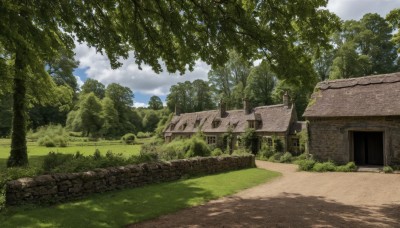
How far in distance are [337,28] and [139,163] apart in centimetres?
945

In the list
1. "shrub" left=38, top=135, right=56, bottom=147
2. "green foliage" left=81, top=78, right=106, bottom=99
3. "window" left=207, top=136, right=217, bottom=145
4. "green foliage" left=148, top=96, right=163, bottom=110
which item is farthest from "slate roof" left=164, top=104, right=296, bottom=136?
"green foliage" left=148, top=96, right=163, bottom=110

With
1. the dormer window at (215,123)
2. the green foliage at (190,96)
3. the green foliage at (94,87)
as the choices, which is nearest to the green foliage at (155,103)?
the green foliage at (94,87)

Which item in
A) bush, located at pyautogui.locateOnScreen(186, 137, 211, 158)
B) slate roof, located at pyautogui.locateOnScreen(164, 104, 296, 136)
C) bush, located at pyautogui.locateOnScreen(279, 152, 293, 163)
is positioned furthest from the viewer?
slate roof, located at pyautogui.locateOnScreen(164, 104, 296, 136)

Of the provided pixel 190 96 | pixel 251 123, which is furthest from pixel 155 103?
pixel 251 123

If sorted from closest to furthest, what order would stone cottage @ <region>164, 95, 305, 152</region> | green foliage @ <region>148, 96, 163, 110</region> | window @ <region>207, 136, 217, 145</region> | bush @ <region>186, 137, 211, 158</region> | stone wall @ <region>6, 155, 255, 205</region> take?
stone wall @ <region>6, 155, 255, 205</region> < bush @ <region>186, 137, 211, 158</region> < stone cottage @ <region>164, 95, 305, 152</region> < window @ <region>207, 136, 217, 145</region> < green foliage @ <region>148, 96, 163, 110</region>

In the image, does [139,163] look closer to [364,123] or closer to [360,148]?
[364,123]

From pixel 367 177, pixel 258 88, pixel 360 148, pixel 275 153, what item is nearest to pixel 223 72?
pixel 258 88

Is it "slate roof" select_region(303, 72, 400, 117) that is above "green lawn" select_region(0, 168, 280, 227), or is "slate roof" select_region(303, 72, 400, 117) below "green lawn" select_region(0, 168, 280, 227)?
above

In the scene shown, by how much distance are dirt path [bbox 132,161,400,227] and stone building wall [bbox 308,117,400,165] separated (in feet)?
18.6

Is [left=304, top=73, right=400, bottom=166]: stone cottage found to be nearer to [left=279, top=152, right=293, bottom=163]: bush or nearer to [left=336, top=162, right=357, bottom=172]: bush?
[left=336, top=162, right=357, bottom=172]: bush

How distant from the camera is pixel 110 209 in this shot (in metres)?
9.02

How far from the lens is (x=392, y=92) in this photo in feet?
67.5

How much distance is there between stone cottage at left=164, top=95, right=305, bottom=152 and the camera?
3250 cm

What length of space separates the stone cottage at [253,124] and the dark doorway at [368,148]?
804 centimetres
